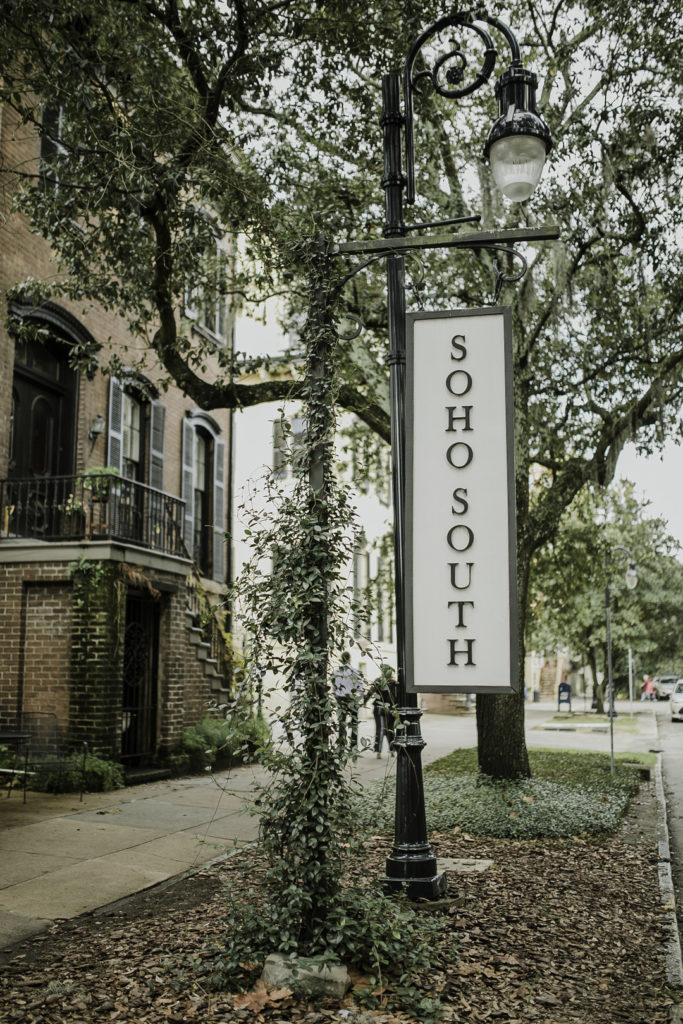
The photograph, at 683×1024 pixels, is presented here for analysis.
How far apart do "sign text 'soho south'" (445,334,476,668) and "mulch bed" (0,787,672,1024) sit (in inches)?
66.2

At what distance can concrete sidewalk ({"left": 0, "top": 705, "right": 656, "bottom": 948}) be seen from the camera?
607 centimetres

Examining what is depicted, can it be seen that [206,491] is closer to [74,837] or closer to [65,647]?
[65,647]

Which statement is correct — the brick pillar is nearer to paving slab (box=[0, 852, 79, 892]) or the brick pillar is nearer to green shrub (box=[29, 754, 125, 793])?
green shrub (box=[29, 754, 125, 793])

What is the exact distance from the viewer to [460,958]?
16.5 ft

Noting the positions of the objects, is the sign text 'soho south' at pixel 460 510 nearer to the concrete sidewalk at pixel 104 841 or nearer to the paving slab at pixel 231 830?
the concrete sidewalk at pixel 104 841

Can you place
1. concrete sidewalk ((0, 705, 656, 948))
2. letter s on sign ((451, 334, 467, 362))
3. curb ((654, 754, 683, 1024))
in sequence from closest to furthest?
curb ((654, 754, 683, 1024)), letter s on sign ((451, 334, 467, 362)), concrete sidewalk ((0, 705, 656, 948))

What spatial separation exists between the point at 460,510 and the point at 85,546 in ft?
24.9

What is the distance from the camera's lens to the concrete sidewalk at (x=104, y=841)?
19.9 ft

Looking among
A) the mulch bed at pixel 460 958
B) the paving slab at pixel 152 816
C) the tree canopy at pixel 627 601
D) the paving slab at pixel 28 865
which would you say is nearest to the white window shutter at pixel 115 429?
the paving slab at pixel 152 816

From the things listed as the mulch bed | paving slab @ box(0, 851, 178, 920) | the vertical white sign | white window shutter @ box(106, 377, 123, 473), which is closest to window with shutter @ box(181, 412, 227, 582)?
white window shutter @ box(106, 377, 123, 473)

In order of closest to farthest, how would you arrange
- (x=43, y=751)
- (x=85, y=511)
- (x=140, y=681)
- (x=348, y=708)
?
(x=348, y=708) < (x=43, y=751) < (x=85, y=511) < (x=140, y=681)

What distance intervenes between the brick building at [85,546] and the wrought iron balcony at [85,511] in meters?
0.03

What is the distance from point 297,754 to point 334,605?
792mm

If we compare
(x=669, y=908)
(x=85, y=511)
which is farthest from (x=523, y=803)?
(x=85, y=511)
